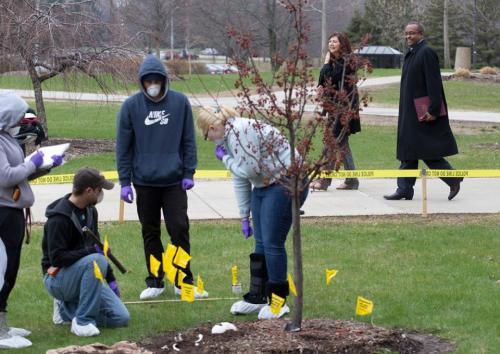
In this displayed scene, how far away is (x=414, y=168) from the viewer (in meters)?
11.4

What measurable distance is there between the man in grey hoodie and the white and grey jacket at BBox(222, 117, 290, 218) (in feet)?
4.17

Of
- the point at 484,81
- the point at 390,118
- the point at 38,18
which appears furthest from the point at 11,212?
the point at 484,81

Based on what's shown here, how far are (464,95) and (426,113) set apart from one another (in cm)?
1970

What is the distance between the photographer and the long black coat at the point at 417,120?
10.9 metres

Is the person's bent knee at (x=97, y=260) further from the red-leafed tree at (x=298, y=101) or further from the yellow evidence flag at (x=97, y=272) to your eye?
the red-leafed tree at (x=298, y=101)

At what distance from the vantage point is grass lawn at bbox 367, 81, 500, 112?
26.8m

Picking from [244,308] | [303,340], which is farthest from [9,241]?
[303,340]

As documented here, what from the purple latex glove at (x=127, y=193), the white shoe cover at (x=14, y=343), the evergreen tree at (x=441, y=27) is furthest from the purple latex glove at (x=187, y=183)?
the evergreen tree at (x=441, y=27)

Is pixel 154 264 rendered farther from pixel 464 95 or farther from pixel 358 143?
pixel 464 95

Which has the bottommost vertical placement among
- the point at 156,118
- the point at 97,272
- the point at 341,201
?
the point at 341,201

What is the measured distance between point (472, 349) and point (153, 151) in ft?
9.16

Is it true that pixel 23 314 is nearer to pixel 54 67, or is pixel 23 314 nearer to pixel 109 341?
pixel 109 341

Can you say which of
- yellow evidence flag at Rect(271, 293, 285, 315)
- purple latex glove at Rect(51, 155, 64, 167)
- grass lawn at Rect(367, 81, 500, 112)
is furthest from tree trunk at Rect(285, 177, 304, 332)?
grass lawn at Rect(367, 81, 500, 112)

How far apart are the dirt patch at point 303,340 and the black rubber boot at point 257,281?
519mm
